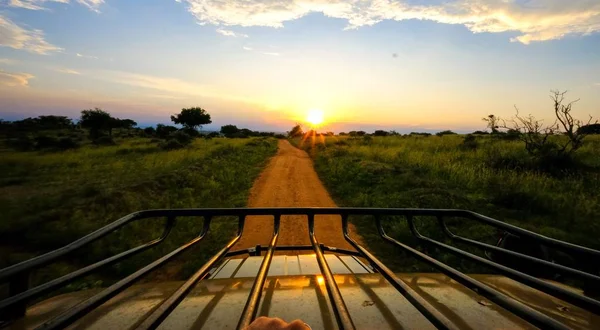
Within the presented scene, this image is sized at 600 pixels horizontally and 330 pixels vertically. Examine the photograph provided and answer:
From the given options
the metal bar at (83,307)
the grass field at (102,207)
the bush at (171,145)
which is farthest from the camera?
the bush at (171,145)

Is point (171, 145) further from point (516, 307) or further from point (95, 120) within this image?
point (516, 307)

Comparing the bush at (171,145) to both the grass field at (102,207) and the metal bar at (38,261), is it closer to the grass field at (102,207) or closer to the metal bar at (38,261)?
the grass field at (102,207)

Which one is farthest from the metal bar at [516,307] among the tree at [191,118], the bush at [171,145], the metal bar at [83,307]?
the tree at [191,118]

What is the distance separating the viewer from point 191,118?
69.3 m

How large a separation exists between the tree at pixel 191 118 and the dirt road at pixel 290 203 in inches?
2143

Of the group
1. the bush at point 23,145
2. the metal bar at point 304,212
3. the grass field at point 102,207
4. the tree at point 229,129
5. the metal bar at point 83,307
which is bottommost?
the grass field at point 102,207

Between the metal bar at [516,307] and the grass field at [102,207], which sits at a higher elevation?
the metal bar at [516,307]

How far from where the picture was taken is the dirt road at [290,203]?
7.42 m

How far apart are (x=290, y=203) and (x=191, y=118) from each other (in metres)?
63.4

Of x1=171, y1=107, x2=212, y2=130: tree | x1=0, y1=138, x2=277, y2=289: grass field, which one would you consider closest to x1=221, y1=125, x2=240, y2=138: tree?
x1=171, y1=107, x2=212, y2=130: tree

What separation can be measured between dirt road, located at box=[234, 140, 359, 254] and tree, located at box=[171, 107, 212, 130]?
54428 mm

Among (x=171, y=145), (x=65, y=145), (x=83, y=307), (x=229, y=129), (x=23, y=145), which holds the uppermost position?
(x=229, y=129)

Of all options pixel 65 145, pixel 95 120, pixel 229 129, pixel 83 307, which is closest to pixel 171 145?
pixel 65 145

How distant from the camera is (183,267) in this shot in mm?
6051
